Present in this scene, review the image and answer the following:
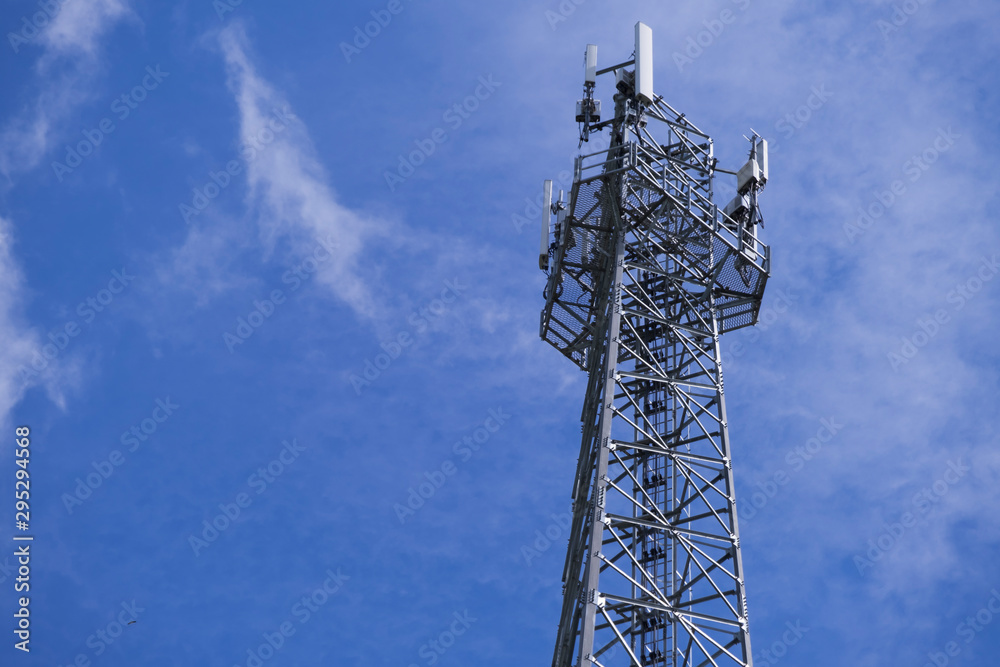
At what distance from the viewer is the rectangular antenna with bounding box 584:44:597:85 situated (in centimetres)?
4528

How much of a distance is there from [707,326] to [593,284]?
16.0 feet

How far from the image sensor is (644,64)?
4391cm

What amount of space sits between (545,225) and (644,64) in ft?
21.7

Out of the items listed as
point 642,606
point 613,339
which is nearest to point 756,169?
point 613,339

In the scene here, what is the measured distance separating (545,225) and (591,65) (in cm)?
590

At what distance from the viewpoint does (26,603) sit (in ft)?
158

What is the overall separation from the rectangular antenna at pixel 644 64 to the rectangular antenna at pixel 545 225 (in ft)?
17.3

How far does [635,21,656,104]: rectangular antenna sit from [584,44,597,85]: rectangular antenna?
2.01m

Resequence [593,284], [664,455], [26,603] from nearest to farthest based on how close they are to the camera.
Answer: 1. [664,455]
2. [593,284]
3. [26,603]

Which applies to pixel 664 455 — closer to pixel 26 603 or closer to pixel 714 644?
pixel 714 644

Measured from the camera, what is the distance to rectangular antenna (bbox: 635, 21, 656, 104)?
142 feet

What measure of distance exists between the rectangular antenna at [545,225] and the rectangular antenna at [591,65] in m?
4.13

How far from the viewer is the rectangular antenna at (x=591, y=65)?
149 feet

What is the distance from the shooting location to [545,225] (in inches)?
1811
